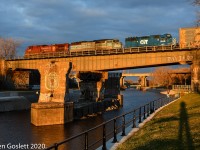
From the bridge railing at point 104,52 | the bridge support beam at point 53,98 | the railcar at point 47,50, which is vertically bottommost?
the bridge support beam at point 53,98

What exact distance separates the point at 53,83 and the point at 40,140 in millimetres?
17000

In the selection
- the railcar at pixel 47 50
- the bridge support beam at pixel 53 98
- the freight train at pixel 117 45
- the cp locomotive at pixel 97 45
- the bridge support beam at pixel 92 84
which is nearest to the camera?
the bridge support beam at pixel 53 98

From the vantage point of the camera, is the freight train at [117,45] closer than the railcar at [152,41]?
Yes

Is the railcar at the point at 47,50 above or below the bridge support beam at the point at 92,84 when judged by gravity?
above

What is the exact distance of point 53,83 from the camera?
44625mm

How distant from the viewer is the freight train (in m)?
59.9

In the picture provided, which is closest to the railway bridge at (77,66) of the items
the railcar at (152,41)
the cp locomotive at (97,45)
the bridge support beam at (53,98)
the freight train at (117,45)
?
the bridge support beam at (53,98)

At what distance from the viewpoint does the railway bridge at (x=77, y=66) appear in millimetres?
39250

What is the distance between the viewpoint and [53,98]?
4484 centimetres

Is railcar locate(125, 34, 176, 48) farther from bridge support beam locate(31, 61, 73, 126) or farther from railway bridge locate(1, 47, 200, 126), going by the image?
Answer: bridge support beam locate(31, 61, 73, 126)

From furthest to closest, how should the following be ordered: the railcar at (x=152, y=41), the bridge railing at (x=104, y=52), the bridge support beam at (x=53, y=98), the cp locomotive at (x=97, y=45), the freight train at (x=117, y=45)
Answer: the cp locomotive at (x=97, y=45)
the railcar at (x=152, y=41)
the freight train at (x=117, y=45)
the bridge railing at (x=104, y=52)
the bridge support beam at (x=53, y=98)

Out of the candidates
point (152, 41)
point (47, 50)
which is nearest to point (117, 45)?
point (152, 41)

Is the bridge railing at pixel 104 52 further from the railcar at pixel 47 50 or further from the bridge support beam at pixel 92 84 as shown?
the bridge support beam at pixel 92 84

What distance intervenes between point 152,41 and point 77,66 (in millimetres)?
17282
